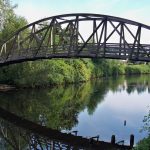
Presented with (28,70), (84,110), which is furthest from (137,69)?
(84,110)

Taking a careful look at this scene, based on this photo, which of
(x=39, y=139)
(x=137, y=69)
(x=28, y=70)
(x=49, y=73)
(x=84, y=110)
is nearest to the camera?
(x=39, y=139)

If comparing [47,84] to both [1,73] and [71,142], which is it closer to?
[1,73]

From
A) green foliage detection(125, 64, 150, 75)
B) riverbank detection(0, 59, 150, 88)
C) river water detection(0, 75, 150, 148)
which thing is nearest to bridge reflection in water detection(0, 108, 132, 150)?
river water detection(0, 75, 150, 148)

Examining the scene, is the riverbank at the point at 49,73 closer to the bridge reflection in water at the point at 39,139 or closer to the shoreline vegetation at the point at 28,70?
the shoreline vegetation at the point at 28,70

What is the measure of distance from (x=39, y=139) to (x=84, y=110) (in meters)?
16.2

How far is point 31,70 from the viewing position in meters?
70.0

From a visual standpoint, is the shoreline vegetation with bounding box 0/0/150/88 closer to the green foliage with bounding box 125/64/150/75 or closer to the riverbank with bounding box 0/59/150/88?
the riverbank with bounding box 0/59/150/88

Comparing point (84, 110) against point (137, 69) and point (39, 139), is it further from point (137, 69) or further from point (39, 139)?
point (137, 69)

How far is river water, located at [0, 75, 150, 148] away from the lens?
3888 centimetres

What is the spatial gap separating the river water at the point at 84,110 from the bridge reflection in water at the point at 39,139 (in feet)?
5.65

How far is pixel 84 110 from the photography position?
49750 millimetres

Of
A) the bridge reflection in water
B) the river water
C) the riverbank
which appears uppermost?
the riverbank

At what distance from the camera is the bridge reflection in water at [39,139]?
3167cm

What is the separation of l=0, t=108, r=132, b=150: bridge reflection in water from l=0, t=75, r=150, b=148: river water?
1721mm
